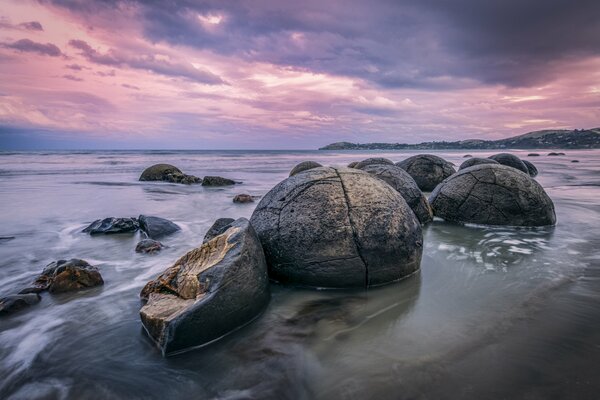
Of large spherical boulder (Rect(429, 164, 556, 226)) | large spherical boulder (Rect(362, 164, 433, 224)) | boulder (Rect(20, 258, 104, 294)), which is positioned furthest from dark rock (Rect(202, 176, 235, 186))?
boulder (Rect(20, 258, 104, 294))

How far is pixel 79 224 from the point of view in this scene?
7.70m

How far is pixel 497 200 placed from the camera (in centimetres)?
661

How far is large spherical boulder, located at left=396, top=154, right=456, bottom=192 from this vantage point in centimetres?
1209

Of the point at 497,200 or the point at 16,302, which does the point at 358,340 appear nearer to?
the point at 16,302

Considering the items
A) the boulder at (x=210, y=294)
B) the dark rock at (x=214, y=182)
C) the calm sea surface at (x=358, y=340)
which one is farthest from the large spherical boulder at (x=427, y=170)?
the boulder at (x=210, y=294)

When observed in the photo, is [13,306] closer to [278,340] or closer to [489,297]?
[278,340]

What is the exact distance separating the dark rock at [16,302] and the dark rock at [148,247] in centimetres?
183

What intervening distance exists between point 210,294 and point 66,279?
222 centimetres

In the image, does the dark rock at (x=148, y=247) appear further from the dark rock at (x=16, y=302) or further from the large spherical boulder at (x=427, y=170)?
the large spherical boulder at (x=427, y=170)

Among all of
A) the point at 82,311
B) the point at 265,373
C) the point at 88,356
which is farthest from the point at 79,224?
the point at 265,373

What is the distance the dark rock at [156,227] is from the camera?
6509 millimetres

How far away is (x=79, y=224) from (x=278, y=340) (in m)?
6.66

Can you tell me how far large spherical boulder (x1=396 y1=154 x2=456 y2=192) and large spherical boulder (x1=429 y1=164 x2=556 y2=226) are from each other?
499cm

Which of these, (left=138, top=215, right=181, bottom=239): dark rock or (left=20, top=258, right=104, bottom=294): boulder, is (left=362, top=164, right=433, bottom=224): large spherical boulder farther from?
(left=20, top=258, right=104, bottom=294): boulder
